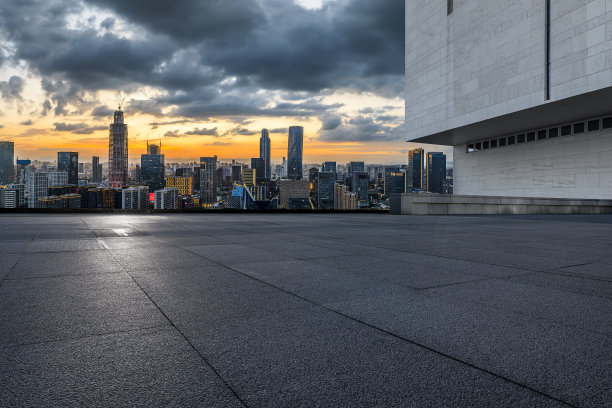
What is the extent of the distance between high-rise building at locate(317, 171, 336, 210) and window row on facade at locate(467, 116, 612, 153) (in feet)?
286

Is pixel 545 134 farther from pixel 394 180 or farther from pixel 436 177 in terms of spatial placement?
pixel 436 177

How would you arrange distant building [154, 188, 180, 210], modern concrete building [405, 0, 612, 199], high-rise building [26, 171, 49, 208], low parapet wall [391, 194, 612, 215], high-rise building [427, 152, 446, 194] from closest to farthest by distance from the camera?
low parapet wall [391, 194, 612, 215], modern concrete building [405, 0, 612, 199], distant building [154, 188, 180, 210], high-rise building [26, 171, 49, 208], high-rise building [427, 152, 446, 194]

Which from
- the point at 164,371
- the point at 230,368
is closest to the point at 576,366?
the point at 230,368

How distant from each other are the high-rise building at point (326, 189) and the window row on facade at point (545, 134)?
8721cm

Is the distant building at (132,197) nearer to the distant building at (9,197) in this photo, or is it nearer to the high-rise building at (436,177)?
the distant building at (9,197)

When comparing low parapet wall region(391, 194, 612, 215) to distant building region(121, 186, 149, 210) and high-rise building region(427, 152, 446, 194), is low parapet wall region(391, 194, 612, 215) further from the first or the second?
high-rise building region(427, 152, 446, 194)

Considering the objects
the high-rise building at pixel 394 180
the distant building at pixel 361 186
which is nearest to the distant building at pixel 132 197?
the distant building at pixel 361 186

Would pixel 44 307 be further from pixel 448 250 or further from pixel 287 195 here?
pixel 287 195

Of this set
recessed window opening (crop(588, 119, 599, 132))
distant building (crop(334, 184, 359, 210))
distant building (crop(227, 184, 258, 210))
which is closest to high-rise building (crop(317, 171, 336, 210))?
distant building (crop(334, 184, 359, 210))

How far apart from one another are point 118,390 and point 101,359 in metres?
0.51

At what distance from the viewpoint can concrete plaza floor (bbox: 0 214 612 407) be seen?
2332 millimetres

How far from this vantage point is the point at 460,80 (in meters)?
39.0

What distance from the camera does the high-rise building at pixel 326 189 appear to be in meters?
144

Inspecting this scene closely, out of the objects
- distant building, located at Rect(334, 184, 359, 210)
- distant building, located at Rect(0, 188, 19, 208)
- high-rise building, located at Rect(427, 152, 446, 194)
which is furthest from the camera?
high-rise building, located at Rect(427, 152, 446, 194)
